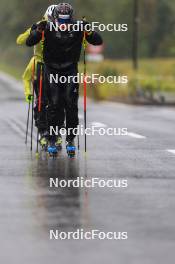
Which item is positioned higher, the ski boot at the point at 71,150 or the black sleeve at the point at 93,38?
the black sleeve at the point at 93,38

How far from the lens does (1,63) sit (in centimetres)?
11738

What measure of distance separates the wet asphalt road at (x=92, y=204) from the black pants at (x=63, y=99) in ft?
1.46

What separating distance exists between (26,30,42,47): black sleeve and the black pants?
35 cm

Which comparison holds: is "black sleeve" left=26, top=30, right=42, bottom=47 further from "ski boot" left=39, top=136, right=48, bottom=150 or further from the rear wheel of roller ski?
"ski boot" left=39, top=136, right=48, bottom=150

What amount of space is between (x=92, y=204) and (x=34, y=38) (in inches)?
178

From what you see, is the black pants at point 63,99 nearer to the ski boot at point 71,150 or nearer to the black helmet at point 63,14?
the ski boot at point 71,150

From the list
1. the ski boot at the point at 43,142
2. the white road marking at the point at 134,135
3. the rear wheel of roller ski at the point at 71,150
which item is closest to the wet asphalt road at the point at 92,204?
the rear wheel of roller ski at the point at 71,150

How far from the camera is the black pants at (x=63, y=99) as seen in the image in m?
13.5

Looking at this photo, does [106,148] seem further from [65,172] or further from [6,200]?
[6,200]

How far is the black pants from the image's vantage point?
44.4 ft

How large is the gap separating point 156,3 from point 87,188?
309ft

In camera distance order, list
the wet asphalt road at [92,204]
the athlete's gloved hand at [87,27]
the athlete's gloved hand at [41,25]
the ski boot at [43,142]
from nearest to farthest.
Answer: the wet asphalt road at [92,204], the athlete's gloved hand at [41,25], the athlete's gloved hand at [87,27], the ski boot at [43,142]

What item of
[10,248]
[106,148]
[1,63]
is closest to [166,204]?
[10,248]

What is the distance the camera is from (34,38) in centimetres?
1342
